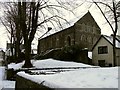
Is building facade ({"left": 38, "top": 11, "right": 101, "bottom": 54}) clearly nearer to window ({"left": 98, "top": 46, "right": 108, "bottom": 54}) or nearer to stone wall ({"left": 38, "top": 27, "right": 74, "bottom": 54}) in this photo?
stone wall ({"left": 38, "top": 27, "right": 74, "bottom": 54})

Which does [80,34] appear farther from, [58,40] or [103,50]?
[103,50]

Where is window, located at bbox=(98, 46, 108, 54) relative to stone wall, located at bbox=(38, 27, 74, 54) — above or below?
below

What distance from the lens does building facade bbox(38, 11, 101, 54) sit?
50891 millimetres

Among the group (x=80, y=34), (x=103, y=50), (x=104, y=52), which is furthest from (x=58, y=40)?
(x=104, y=52)

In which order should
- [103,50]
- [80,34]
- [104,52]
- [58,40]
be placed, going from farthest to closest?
[58,40]
[80,34]
[103,50]
[104,52]

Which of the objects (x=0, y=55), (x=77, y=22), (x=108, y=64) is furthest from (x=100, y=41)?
(x=0, y=55)

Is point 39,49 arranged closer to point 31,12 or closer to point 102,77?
point 31,12

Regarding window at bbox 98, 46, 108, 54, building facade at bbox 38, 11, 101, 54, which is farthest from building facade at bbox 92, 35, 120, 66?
building facade at bbox 38, 11, 101, 54

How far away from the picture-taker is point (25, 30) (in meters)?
22.8

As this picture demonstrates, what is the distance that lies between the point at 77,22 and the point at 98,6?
23812 mm

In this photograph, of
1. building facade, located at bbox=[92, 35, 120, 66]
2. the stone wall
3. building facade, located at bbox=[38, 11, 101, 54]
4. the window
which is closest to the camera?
building facade, located at bbox=[92, 35, 120, 66]

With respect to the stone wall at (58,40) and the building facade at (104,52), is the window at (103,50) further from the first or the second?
the stone wall at (58,40)

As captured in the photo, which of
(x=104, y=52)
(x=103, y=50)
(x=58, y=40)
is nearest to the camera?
(x=104, y=52)

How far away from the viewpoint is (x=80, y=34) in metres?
51.9
